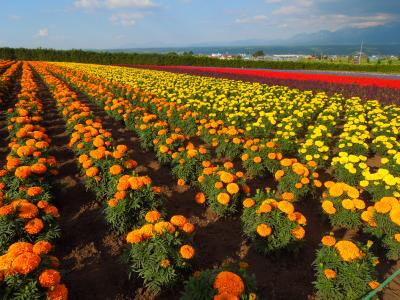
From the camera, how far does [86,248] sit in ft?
17.2

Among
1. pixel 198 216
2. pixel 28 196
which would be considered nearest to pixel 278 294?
pixel 198 216

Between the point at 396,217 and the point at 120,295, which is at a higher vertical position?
the point at 396,217

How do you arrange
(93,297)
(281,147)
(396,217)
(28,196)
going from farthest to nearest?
(281,147) → (28,196) → (396,217) → (93,297)

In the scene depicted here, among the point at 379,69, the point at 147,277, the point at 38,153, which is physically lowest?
the point at 147,277

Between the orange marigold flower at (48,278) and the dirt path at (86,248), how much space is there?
1198 mm

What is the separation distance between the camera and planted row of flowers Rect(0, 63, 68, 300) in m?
3.07

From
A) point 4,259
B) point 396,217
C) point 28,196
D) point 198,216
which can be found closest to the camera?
point 4,259

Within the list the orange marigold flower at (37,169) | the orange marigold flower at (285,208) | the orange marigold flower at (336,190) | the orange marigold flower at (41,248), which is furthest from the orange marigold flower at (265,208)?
the orange marigold flower at (37,169)

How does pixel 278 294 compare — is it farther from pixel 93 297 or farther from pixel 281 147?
pixel 281 147

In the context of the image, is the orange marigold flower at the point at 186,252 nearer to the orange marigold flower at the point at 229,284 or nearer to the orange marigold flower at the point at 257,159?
the orange marigold flower at the point at 229,284

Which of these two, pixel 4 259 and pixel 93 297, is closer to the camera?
pixel 4 259

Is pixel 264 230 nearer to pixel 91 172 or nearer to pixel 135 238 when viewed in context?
pixel 135 238

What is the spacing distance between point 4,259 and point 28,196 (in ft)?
6.30

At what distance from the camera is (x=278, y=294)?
4.45 m
